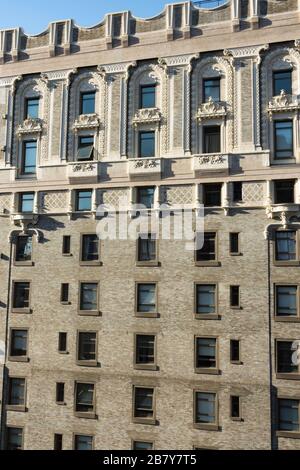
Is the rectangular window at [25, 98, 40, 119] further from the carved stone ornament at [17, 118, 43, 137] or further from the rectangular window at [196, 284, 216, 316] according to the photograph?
the rectangular window at [196, 284, 216, 316]

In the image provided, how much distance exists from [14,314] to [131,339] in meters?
7.74

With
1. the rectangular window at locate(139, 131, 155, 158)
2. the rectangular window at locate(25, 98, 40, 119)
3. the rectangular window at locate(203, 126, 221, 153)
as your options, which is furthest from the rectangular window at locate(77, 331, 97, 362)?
the rectangular window at locate(25, 98, 40, 119)

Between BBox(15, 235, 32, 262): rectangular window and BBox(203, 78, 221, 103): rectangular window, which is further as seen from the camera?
BBox(15, 235, 32, 262): rectangular window

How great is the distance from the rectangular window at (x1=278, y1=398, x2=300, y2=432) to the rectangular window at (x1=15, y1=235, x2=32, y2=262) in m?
17.1

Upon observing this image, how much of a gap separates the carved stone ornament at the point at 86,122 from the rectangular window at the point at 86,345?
501 inches

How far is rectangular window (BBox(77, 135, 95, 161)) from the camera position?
93.8 feet

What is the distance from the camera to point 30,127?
97.7ft

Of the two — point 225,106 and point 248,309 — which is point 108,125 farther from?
point 248,309

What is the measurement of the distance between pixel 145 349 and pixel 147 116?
1394cm

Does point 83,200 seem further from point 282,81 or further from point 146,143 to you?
point 282,81

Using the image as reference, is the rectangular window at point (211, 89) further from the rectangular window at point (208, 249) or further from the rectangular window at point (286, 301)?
the rectangular window at point (286, 301)

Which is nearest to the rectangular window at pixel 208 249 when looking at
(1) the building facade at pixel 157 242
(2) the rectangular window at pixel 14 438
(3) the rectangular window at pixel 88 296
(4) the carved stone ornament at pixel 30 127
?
(1) the building facade at pixel 157 242

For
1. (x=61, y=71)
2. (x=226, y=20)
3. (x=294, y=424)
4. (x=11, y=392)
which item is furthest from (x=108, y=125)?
(x=294, y=424)
